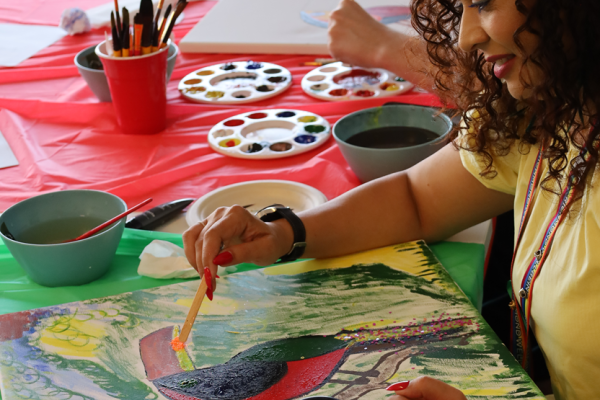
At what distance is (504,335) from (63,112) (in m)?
1.09

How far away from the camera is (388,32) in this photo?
1.37 meters

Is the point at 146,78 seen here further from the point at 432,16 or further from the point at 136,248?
the point at 432,16

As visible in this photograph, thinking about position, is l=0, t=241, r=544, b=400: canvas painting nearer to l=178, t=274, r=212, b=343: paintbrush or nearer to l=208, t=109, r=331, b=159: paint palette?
l=178, t=274, r=212, b=343: paintbrush

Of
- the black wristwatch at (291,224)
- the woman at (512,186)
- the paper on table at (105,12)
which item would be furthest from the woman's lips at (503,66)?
the paper on table at (105,12)

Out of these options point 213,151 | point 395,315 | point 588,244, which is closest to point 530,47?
point 588,244

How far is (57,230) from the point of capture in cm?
91

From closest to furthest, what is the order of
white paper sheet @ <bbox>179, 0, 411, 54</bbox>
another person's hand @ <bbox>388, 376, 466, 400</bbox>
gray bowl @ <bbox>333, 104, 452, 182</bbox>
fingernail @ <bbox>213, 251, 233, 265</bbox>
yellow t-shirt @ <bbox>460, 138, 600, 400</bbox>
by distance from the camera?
another person's hand @ <bbox>388, 376, 466, 400</bbox>, yellow t-shirt @ <bbox>460, 138, 600, 400</bbox>, fingernail @ <bbox>213, 251, 233, 265</bbox>, gray bowl @ <bbox>333, 104, 452, 182</bbox>, white paper sheet @ <bbox>179, 0, 411, 54</bbox>

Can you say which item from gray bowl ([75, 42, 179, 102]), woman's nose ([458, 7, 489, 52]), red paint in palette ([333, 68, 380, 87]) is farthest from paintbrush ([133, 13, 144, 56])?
woman's nose ([458, 7, 489, 52])

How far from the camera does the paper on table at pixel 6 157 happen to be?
1.21 meters

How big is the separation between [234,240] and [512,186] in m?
0.41

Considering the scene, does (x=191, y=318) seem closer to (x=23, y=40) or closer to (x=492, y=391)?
(x=492, y=391)

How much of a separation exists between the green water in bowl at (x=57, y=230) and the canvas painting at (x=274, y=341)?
0.14m

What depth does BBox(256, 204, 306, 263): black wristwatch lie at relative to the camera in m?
0.88

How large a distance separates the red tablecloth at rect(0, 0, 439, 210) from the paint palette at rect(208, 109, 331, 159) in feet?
0.06
